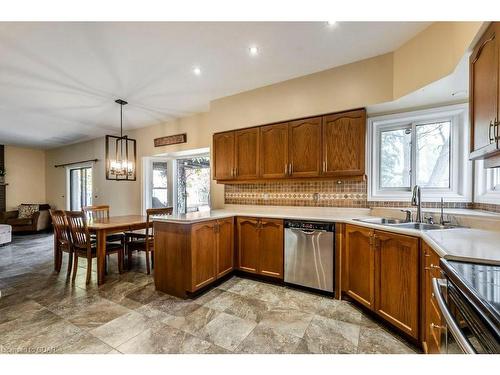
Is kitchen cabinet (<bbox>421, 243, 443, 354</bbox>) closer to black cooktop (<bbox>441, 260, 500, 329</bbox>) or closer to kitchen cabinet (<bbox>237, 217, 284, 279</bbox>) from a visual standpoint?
black cooktop (<bbox>441, 260, 500, 329</bbox>)

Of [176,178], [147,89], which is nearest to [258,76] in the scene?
[147,89]

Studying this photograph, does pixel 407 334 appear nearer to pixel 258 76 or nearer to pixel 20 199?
pixel 258 76

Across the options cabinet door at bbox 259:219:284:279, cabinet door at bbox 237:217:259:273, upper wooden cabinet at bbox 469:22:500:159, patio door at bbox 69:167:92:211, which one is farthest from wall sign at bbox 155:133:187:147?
upper wooden cabinet at bbox 469:22:500:159

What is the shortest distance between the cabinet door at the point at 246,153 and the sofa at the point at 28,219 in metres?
6.43

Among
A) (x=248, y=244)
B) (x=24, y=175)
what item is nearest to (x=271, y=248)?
(x=248, y=244)

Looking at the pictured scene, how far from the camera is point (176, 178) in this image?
4.64 m

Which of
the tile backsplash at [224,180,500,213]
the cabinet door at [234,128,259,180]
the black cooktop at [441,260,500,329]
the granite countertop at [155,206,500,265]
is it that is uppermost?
the cabinet door at [234,128,259,180]

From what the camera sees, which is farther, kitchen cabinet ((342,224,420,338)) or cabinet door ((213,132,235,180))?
cabinet door ((213,132,235,180))

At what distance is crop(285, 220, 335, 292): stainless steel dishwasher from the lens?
2.31 m

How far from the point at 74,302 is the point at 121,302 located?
48cm

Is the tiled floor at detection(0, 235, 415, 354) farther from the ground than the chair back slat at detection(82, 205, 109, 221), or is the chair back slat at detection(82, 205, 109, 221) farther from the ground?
the chair back slat at detection(82, 205, 109, 221)

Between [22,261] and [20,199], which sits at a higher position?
[20,199]

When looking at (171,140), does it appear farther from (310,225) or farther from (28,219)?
(28,219)
